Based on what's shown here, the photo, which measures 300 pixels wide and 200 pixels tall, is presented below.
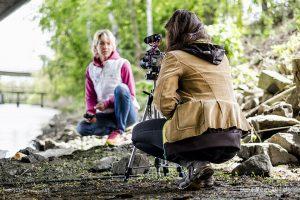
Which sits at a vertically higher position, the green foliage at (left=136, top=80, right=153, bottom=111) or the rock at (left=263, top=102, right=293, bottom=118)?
the rock at (left=263, top=102, right=293, bottom=118)

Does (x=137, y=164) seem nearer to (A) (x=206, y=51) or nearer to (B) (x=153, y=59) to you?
(B) (x=153, y=59)

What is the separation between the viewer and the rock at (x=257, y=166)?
460 centimetres

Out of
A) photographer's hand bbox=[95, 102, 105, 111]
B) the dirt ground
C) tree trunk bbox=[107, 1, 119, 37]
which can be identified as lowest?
the dirt ground

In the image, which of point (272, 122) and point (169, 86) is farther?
point (272, 122)

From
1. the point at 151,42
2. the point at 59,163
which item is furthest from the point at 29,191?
the point at 59,163

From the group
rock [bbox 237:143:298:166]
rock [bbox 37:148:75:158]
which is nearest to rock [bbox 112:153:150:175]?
rock [bbox 237:143:298:166]

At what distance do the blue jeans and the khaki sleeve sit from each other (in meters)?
3.08

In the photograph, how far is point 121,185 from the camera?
4453 millimetres

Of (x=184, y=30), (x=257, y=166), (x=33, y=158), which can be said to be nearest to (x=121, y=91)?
(x=33, y=158)

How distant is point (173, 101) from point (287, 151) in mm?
2057

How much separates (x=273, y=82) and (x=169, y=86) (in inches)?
184

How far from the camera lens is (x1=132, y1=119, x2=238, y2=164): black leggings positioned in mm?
3902

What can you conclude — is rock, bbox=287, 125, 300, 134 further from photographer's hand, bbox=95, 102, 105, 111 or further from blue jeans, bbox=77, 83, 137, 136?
photographer's hand, bbox=95, 102, 105, 111

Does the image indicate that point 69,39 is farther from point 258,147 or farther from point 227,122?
point 227,122
